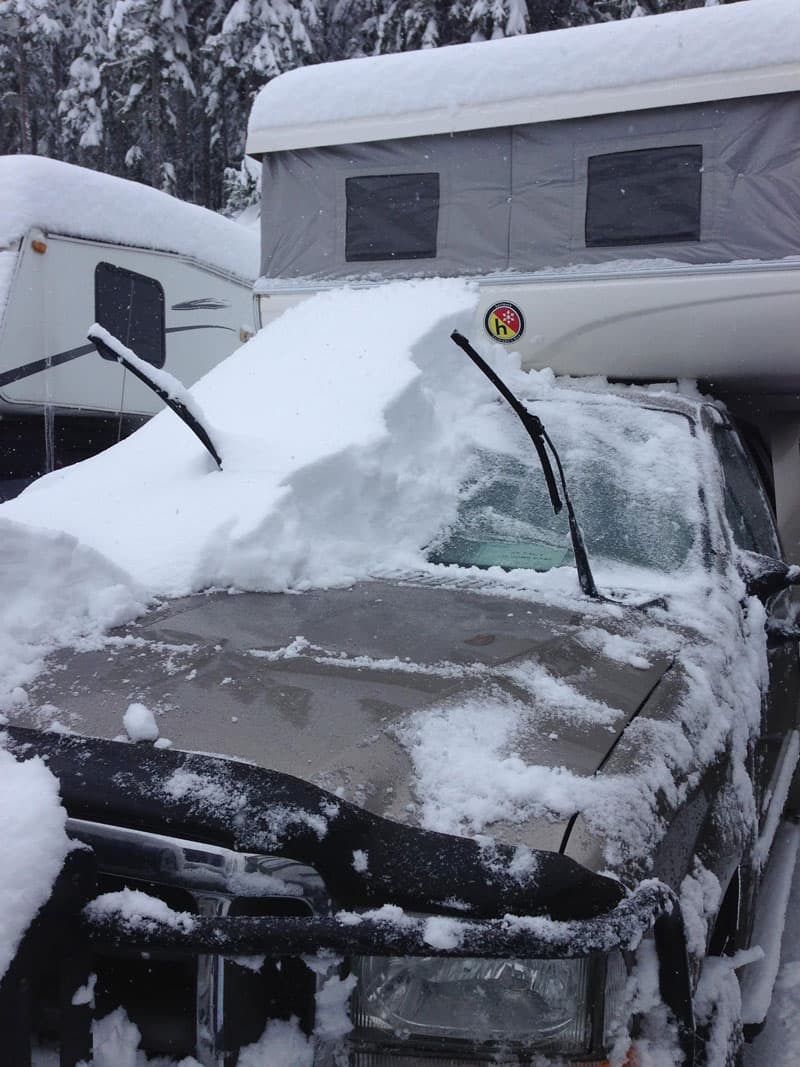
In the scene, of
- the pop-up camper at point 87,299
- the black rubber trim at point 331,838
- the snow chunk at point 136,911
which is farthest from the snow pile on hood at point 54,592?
the pop-up camper at point 87,299

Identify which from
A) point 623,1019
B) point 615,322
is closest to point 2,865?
point 623,1019

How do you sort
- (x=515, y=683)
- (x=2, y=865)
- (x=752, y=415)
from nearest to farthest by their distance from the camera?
1. (x=2, y=865)
2. (x=515, y=683)
3. (x=752, y=415)

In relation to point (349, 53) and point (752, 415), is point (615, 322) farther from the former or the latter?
point (349, 53)

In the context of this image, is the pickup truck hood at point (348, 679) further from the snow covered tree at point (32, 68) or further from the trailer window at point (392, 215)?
the snow covered tree at point (32, 68)

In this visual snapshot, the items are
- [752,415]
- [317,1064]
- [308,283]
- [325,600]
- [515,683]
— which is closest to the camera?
[317,1064]

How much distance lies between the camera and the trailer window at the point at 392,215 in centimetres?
508

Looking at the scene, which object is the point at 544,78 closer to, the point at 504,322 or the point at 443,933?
the point at 504,322

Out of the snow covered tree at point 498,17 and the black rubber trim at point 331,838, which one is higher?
the snow covered tree at point 498,17

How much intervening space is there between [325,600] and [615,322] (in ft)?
8.46

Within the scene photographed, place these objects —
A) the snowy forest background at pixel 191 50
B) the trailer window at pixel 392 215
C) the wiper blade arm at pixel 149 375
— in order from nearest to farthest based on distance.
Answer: the wiper blade arm at pixel 149 375
the trailer window at pixel 392 215
the snowy forest background at pixel 191 50

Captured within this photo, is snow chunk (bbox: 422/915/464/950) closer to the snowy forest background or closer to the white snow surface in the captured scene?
the white snow surface

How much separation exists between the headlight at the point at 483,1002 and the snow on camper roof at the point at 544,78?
13.7 feet

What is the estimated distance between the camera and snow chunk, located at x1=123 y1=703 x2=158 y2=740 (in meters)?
1.75

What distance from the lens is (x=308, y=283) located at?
5.34 meters
